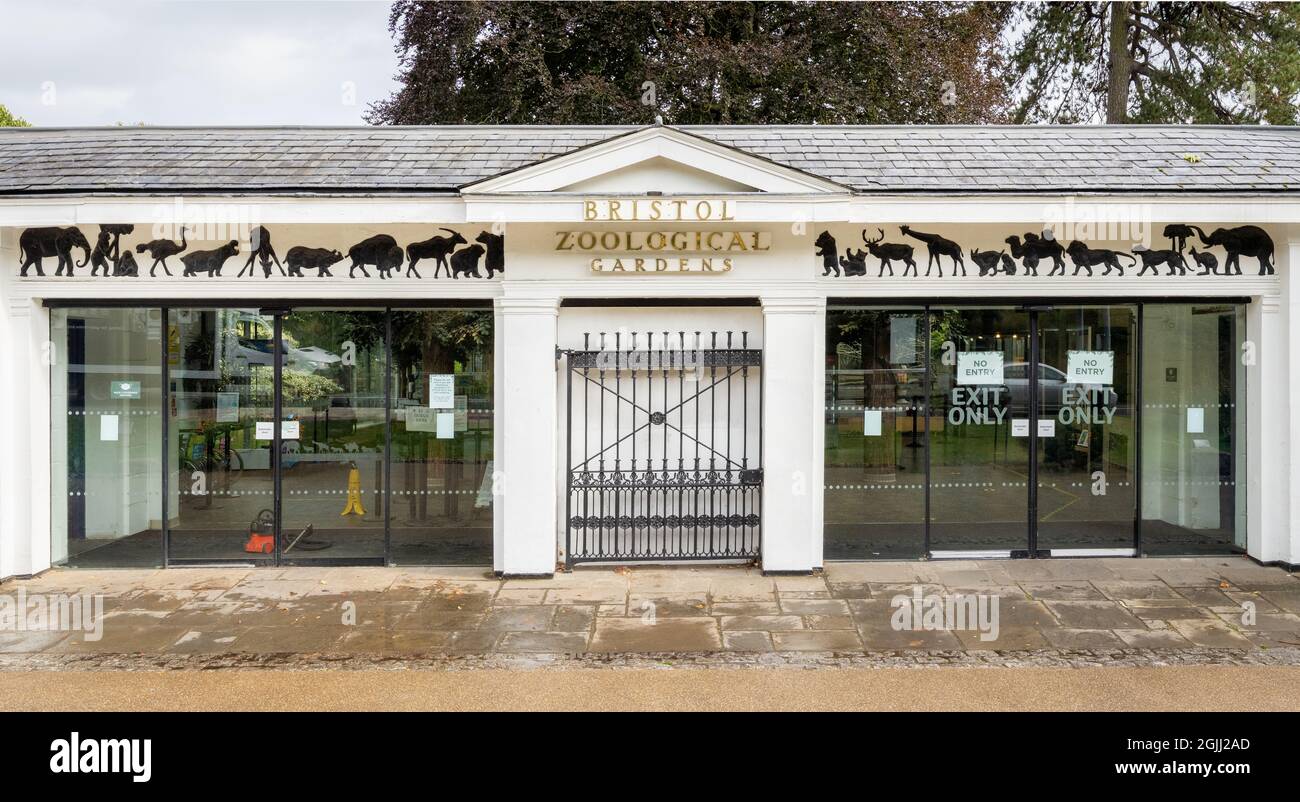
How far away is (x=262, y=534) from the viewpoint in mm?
8797

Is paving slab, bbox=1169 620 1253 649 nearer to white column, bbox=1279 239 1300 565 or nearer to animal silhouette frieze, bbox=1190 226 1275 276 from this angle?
white column, bbox=1279 239 1300 565

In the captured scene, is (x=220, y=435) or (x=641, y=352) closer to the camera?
(x=641, y=352)

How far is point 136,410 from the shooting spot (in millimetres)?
8961

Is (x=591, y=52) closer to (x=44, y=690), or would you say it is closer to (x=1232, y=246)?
(x=1232, y=246)

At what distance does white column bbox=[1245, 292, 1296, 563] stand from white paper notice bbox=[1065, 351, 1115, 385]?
4.28 feet

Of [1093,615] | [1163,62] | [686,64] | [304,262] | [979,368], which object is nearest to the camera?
[1093,615]

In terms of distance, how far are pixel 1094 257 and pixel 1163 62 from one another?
15149 millimetres

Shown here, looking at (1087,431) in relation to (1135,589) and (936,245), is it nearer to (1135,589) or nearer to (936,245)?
(1135,589)

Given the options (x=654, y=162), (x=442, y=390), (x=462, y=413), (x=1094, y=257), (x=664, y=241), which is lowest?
(x=462, y=413)

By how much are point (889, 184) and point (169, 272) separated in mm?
6840

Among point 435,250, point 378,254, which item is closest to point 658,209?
point 435,250

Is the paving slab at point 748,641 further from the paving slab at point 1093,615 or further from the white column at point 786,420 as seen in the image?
the paving slab at point 1093,615

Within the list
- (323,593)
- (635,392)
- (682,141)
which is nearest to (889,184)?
(682,141)

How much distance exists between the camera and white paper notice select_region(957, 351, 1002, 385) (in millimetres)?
8773
